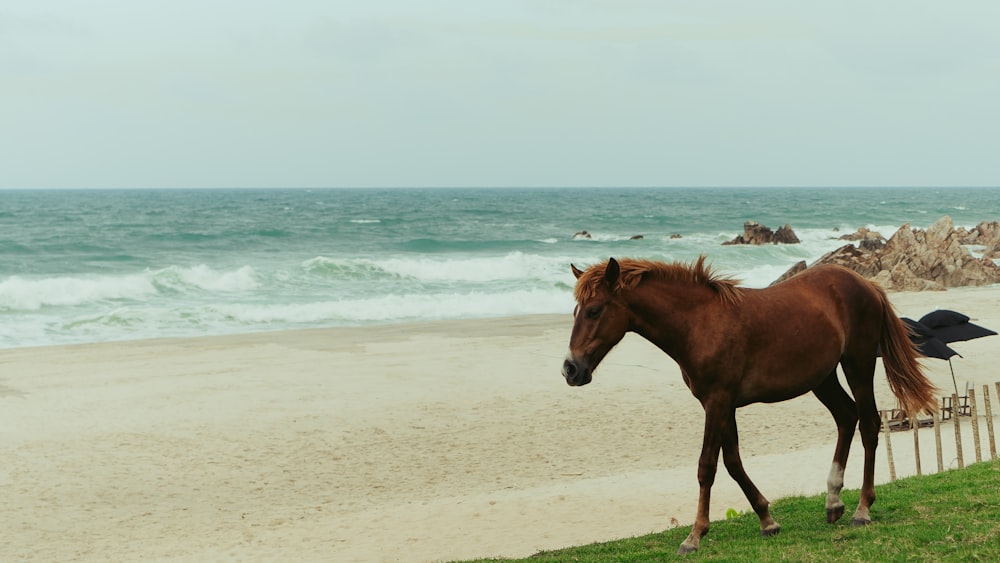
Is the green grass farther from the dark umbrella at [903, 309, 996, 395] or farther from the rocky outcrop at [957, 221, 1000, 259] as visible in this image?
the rocky outcrop at [957, 221, 1000, 259]

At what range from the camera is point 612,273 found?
21.6 ft

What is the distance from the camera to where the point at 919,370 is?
24.2ft

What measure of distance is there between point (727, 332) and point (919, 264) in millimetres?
36742

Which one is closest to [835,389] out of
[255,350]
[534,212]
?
[255,350]

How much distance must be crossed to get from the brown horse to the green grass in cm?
34

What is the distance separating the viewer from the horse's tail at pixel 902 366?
23.9ft

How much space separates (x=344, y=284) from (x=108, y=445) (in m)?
28.0

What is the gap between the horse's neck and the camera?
22.1 ft

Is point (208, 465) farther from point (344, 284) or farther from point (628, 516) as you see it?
point (344, 284)

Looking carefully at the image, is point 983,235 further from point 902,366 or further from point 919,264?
point 902,366

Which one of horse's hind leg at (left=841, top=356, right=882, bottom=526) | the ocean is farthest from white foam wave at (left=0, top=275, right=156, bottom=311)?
horse's hind leg at (left=841, top=356, right=882, bottom=526)

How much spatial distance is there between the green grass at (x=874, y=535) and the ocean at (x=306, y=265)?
4609 millimetres

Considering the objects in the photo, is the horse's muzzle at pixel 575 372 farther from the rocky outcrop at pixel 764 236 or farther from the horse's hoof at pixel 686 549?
the rocky outcrop at pixel 764 236

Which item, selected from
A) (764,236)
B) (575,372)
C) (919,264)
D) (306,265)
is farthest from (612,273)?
(764,236)
